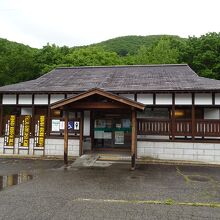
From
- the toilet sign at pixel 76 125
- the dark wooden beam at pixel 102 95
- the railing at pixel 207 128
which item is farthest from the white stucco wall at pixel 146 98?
the toilet sign at pixel 76 125

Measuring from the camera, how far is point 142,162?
37.5 ft

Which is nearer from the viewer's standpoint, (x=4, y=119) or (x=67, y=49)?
(x=4, y=119)

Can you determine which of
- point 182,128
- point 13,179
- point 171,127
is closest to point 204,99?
point 182,128

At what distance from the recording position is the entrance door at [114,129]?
13734 mm

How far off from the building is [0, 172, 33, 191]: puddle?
8.34ft

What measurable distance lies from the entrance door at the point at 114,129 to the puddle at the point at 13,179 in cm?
564

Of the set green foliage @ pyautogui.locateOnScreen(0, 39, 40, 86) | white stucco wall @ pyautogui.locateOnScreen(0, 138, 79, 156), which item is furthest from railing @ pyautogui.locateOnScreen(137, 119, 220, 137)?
green foliage @ pyautogui.locateOnScreen(0, 39, 40, 86)

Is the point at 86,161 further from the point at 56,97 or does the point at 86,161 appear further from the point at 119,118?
the point at 56,97

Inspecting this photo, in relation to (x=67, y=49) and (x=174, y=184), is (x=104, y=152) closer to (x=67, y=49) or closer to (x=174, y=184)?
(x=174, y=184)

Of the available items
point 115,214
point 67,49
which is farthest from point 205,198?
point 67,49

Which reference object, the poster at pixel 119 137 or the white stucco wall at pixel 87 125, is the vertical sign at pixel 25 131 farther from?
the poster at pixel 119 137

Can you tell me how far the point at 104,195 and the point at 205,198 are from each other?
269 cm

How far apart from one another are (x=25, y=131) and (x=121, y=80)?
257 inches

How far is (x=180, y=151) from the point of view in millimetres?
11781
